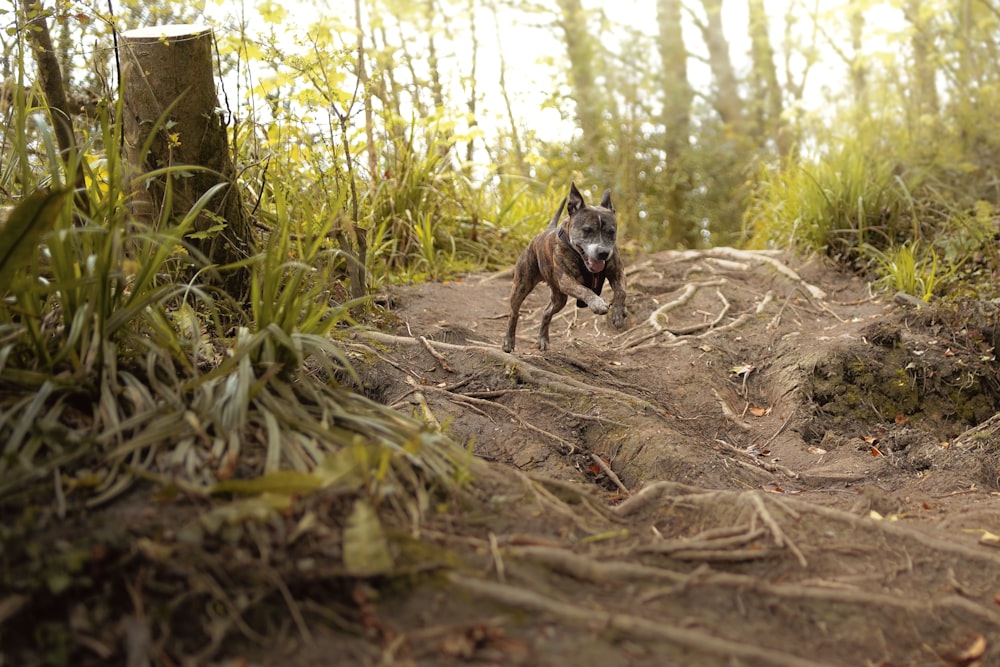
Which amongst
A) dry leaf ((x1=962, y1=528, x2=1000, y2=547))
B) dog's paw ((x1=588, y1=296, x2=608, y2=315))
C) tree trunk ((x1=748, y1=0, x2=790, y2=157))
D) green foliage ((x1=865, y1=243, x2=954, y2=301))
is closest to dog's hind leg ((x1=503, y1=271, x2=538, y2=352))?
dog's paw ((x1=588, y1=296, x2=608, y2=315))

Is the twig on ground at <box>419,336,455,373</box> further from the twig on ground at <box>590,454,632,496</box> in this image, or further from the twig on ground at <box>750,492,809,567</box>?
the twig on ground at <box>750,492,809,567</box>

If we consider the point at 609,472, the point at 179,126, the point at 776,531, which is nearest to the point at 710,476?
the point at 609,472

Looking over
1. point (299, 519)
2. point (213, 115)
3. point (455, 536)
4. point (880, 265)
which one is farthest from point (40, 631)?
point (880, 265)

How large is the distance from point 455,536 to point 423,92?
8.69 m

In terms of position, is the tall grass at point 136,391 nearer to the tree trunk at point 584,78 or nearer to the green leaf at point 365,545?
the green leaf at point 365,545

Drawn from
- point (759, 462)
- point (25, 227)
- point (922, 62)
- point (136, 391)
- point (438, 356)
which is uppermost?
point (922, 62)

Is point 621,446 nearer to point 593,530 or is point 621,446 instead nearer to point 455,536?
point 593,530

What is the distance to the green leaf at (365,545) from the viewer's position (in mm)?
2455

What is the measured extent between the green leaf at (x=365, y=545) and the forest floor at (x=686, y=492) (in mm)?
48

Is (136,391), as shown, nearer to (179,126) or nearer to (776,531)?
(179,126)

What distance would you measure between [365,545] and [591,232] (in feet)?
9.35

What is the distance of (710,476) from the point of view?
427 cm

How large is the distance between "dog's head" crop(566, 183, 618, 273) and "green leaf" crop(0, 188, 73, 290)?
285 cm

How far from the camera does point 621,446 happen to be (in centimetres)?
447
